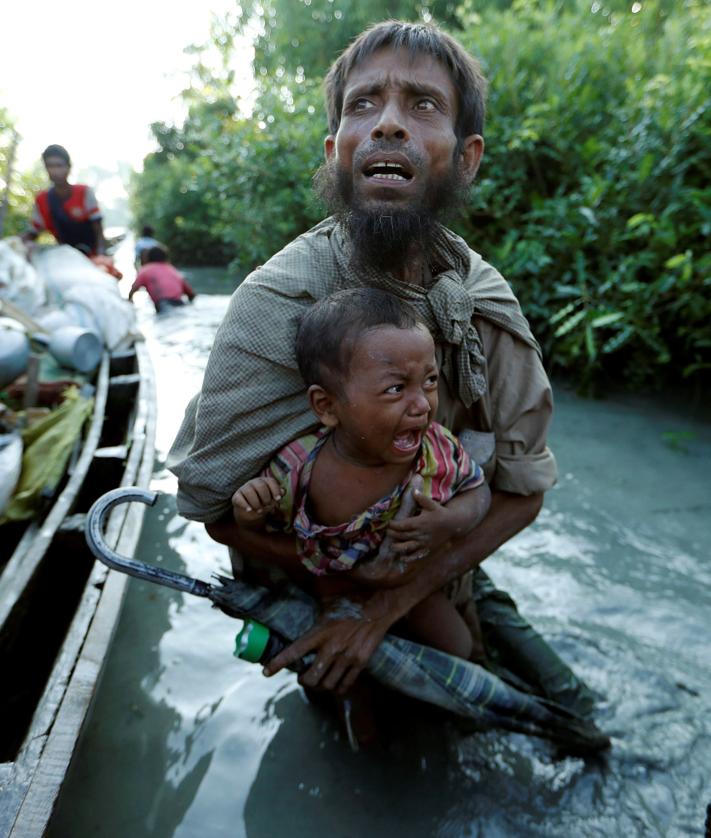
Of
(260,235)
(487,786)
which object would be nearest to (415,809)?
(487,786)

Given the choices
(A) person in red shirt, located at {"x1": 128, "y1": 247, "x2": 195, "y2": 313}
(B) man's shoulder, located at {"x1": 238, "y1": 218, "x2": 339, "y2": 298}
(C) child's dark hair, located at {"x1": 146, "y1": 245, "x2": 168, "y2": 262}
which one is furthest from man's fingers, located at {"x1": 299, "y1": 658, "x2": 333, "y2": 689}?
(C) child's dark hair, located at {"x1": 146, "y1": 245, "x2": 168, "y2": 262}

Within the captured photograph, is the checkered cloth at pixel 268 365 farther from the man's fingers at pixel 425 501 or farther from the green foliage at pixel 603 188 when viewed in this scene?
the green foliage at pixel 603 188

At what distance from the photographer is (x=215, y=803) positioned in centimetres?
205

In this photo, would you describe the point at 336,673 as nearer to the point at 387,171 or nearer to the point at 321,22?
the point at 387,171

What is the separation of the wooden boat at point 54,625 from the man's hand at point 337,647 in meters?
0.54

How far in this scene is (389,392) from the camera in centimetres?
149

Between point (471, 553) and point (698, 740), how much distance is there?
1239 mm

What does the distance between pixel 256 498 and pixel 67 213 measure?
20.5 ft

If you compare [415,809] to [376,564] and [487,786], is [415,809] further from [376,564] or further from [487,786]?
[376,564]

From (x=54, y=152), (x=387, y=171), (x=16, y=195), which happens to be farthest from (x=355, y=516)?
(x=16, y=195)

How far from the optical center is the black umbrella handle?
1566mm

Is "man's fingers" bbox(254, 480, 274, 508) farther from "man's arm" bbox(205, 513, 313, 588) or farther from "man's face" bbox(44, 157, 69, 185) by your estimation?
"man's face" bbox(44, 157, 69, 185)

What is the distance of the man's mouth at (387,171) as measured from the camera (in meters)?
1.67

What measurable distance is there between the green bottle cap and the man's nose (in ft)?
4.20
